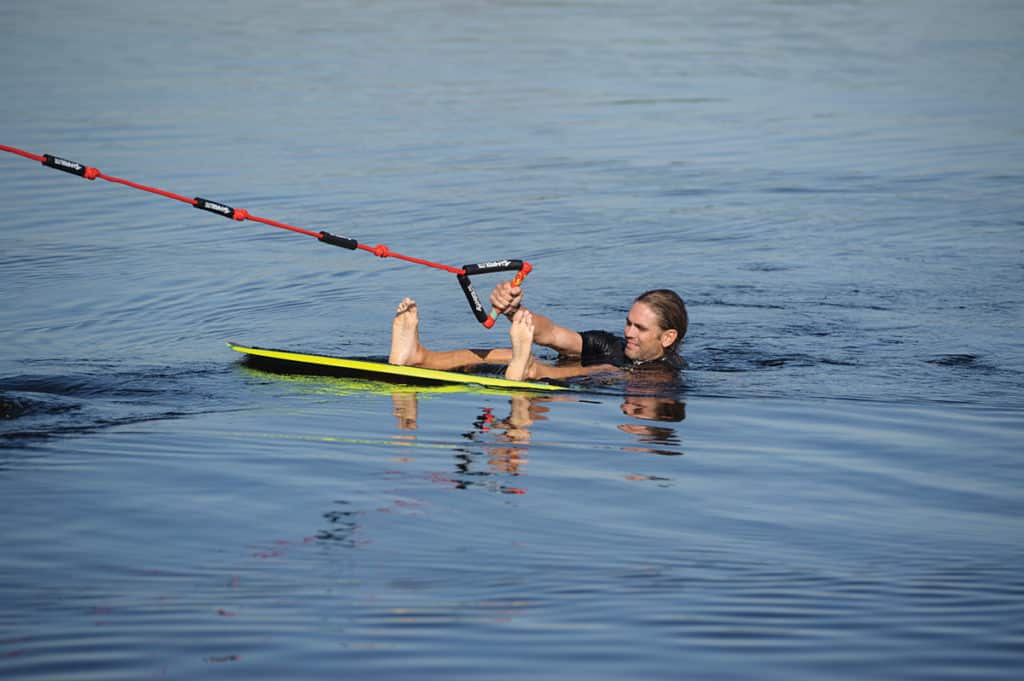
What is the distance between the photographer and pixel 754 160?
18750 mm

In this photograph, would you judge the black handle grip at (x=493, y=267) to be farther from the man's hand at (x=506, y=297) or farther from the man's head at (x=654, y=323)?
the man's head at (x=654, y=323)

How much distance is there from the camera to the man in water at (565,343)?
9008 mm

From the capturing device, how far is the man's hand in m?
8.88

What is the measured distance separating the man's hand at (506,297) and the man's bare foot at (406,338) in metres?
0.56

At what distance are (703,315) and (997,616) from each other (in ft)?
23.4

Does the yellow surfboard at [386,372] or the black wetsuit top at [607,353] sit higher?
the black wetsuit top at [607,353]

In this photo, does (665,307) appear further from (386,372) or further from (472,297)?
(386,372)

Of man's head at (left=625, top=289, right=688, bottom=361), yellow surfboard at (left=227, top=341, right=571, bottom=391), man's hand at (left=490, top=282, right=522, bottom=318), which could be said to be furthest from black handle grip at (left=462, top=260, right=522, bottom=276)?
man's head at (left=625, top=289, right=688, bottom=361)

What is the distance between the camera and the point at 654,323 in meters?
9.44

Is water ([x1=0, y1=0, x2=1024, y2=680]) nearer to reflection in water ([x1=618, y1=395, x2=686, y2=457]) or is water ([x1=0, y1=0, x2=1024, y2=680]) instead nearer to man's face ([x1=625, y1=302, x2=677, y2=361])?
reflection in water ([x1=618, y1=395, x2=686, y2=457])

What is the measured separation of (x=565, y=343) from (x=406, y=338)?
1285 millimetres

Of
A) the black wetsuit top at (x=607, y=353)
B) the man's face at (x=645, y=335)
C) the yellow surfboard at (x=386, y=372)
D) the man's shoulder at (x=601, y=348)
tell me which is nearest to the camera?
the yellow surfboard at (x=386, y=372)

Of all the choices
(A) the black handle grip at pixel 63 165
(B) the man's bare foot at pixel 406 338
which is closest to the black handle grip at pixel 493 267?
(B) the man's bare foot at pixel 406 338

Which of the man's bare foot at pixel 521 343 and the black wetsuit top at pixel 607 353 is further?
the black wetsuit top at pixel 607 353
